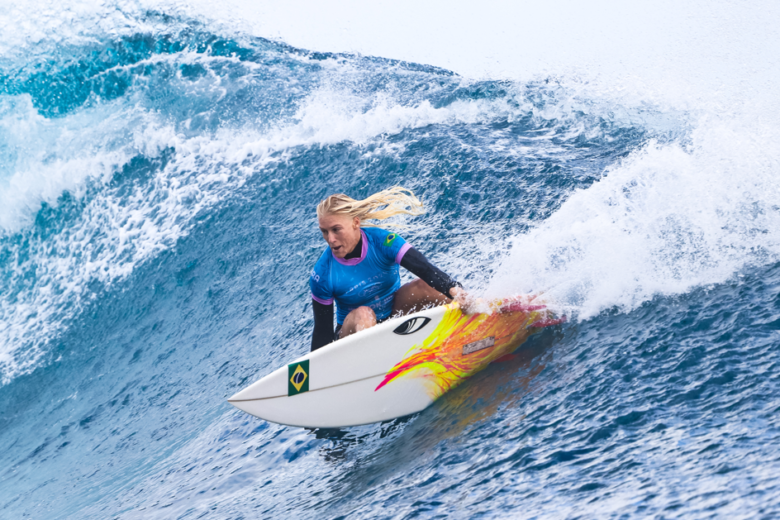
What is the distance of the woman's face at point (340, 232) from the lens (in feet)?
12.4

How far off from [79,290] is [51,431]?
227 cm

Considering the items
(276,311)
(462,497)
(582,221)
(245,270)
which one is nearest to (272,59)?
(245,270)

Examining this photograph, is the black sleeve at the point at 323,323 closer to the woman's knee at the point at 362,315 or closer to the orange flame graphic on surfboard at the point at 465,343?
the woman's knee at the point at 362,315

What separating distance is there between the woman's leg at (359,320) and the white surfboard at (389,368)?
0.15m

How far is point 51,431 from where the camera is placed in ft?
21.3

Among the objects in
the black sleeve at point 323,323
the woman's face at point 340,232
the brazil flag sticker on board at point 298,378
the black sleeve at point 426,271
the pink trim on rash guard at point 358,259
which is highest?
the woman's face at point 340,232

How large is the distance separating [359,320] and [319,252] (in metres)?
3.22

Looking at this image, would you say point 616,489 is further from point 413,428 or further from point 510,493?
point 413,428

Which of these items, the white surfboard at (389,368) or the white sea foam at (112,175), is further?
the white sea foam at (112,175)

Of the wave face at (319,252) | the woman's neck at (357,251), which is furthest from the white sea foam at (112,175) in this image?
the woman's neck at (357,251)

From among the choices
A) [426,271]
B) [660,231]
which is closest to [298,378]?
[426,271]

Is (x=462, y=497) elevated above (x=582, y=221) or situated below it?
below

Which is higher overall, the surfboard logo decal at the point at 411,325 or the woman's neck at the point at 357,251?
the woman's neck at the point at 357,251

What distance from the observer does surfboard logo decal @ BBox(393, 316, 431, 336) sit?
3.88 meters
